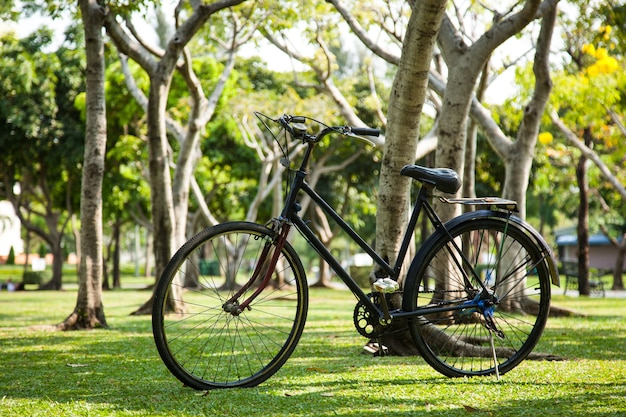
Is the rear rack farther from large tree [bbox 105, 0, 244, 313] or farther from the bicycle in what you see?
A: large tree [bbox 105, 0, 244, 313]

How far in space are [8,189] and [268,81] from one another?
10985 mm

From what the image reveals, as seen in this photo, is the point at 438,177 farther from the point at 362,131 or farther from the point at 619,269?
the point at 619,269

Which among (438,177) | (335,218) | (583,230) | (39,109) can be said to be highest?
(39,109)

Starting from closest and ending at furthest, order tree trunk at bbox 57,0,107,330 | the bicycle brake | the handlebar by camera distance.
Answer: the handlebar, the bicycle brake, tree trunk at bbox 57,0,107,330

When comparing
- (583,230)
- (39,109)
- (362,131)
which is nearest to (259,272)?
(362,131)

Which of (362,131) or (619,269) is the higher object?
(362,131)

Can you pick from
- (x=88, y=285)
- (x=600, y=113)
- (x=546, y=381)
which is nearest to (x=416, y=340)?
(x=546, y=381)

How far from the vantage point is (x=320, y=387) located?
4672mm

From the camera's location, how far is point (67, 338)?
27.6 ft

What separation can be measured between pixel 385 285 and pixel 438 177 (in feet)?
2.48

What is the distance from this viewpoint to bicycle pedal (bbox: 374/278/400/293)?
15.6 feet

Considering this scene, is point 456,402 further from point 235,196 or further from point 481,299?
point 235,196

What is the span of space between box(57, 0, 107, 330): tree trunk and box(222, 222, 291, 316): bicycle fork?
5369 millimetres

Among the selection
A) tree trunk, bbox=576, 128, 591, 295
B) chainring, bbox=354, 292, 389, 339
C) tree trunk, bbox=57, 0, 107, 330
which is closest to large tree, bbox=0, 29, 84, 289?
tree trunk, bbox=57, 0, 107, 330
